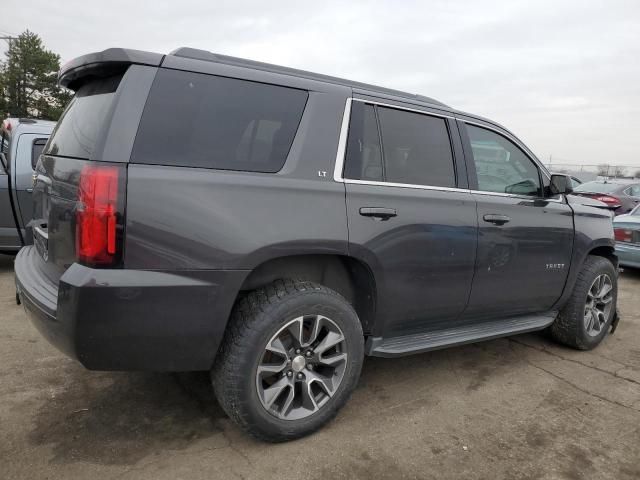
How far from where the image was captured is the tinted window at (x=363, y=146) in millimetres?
2830

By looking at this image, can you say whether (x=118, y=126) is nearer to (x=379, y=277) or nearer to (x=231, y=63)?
(x=231, y=63)

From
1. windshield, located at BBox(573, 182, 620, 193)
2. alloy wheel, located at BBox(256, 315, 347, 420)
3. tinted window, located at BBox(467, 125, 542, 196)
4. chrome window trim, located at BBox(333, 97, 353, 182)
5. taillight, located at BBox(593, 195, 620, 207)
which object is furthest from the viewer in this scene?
windshield, located at BBox(573, 182, 620, 193)

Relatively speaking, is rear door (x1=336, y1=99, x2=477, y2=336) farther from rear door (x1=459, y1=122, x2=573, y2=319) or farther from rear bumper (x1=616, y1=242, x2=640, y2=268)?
rear bumper (x1=616, y1=242, x2=640, y2=268)

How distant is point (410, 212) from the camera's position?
2939mm

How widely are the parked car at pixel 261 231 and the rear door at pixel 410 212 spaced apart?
0.01 meters

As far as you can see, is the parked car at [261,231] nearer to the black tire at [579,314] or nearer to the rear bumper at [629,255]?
the black tire at [579,314]

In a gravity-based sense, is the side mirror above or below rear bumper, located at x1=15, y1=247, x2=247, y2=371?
above

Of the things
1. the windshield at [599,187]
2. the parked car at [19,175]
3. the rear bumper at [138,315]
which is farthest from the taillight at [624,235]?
the parked car at [19,175]

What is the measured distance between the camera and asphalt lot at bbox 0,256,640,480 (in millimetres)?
2430

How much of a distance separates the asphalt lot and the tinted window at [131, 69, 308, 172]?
1427 millimetres

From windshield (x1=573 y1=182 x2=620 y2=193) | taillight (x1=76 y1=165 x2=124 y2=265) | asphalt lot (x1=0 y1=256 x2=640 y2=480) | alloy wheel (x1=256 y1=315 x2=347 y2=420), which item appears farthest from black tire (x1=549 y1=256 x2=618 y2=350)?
windshield (x1=573 y1=182 x2=620 y2=193)

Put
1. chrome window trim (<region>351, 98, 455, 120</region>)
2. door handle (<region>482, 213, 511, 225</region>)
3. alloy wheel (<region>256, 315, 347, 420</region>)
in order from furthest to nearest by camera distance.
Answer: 1. door handle (<region>482, 213, 511, 225</region>)
2. chrome window trim (<region>351, 98, 455, 120</region>)
3. alloy wheel (<region>256, 315, 347, 420</region>)

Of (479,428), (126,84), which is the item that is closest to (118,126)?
(126,84)

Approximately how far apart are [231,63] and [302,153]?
58 centimetres
